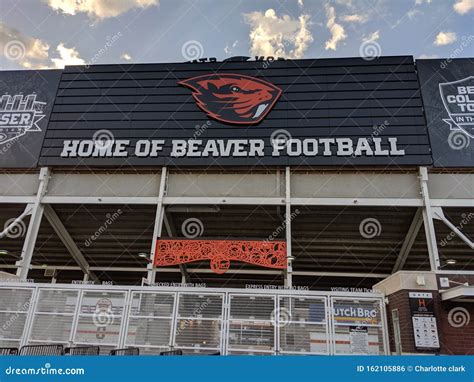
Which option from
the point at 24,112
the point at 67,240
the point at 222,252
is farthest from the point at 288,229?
the point at 24,112

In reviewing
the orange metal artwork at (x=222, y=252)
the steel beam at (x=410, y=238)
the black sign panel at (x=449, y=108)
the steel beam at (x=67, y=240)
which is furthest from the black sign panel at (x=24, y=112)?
the black sign panel at (x=449, y=108)

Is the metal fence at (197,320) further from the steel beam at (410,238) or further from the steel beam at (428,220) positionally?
the steel beam at (410,238)

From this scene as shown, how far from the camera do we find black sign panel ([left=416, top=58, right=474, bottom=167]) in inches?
631

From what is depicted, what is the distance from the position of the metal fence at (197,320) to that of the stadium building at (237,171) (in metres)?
0.13

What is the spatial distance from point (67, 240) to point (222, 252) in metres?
9.83

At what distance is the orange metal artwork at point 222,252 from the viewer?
560 inches

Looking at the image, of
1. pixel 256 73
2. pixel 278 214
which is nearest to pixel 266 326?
pixel 278 214

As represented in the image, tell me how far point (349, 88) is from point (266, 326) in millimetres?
12337

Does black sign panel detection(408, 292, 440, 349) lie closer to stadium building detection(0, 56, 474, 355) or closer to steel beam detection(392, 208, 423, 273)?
stadium building detection(0, 56, 474, 355)

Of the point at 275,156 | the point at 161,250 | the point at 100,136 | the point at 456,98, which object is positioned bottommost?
the point at 161,250

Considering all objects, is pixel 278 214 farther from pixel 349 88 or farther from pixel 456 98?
pixel 456 98

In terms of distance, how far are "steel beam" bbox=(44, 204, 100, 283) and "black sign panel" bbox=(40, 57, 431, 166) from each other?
2.59 metres

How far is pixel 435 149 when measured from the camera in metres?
16.1

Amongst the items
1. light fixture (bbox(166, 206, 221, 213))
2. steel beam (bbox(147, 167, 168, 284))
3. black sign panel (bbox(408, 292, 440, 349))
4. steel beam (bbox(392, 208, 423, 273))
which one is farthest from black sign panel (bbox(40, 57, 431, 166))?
black sign panel (bbox(408, 292, 440, 349))
